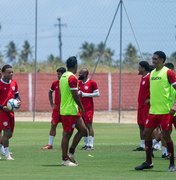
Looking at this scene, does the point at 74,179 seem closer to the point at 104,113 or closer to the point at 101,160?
the point at 101,160

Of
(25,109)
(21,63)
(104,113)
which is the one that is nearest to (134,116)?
(104,113)

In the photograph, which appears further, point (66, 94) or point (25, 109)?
point (25, 109)

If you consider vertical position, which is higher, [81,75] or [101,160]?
[81,75]

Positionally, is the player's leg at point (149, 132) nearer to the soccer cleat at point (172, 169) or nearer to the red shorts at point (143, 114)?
the soccer cleat at point (172, 169)

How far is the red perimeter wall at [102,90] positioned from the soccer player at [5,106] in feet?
92.7

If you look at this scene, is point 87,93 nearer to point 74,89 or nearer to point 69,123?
point 69,123

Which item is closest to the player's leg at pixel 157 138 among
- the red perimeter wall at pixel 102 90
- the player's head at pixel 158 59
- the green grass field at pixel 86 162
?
the green grass field at pixel 86 162

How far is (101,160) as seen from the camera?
19625 millimetres

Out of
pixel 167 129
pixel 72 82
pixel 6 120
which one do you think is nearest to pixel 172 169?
pixel 167 129

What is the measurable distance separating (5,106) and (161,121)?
4.19 metres

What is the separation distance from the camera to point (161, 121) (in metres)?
17.0

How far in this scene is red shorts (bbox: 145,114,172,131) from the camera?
55.5ft

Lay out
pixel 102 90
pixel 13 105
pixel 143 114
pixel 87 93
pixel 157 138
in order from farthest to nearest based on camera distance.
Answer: pixel 102 90
pixel 87 93
pixel 143 114
pixel 157 138
pixel 13 105

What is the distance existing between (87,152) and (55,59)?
131 ft
